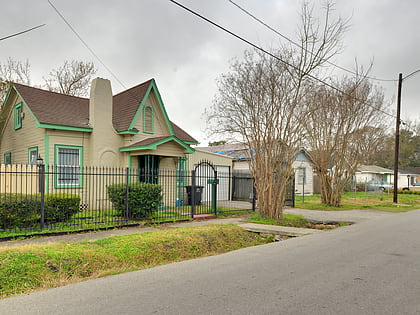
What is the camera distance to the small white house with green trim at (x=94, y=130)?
46.0 feet

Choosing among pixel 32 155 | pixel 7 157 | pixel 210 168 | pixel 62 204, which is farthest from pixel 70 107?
pixel 210 168

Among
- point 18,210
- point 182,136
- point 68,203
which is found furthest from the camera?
point 182,136

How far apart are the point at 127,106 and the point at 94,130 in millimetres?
2584

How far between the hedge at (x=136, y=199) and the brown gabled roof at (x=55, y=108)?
427 centimetres

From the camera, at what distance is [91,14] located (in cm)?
1107

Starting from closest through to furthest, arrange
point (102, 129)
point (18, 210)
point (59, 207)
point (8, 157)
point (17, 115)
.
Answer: point (18, 210), point (59, 207), point (102, 129), point (17, 115), point (8, 157)

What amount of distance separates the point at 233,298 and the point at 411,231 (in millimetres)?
9126

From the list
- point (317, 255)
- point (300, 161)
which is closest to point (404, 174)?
point (300, 161)

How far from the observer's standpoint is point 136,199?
11.4m

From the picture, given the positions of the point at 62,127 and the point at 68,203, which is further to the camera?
the point at 62,127

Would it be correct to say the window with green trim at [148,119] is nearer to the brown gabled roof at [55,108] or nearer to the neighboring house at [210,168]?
the brown gabled roof at [55,108]

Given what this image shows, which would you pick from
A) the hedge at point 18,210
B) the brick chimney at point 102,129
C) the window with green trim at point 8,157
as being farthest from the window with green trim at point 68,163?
the window with green trim at point 8,157

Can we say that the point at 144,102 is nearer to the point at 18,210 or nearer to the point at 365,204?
the point at 18,210

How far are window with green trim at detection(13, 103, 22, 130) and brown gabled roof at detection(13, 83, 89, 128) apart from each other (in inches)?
42.3
